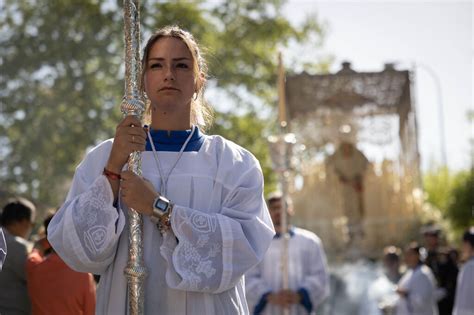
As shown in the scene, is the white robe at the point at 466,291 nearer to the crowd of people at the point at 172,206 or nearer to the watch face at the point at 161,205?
the crowd of people at the point at 172,206

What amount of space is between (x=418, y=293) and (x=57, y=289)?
21.2 ft

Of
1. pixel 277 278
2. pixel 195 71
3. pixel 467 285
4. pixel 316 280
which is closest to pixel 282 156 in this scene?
pixel 316 280

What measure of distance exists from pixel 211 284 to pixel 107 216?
0.50 metres

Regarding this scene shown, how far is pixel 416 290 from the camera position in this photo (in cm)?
1180

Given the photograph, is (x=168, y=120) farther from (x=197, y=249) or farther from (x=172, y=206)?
(x=197, y=249)

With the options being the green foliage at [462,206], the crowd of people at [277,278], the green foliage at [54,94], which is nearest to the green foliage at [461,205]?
the green foliage at [462,206]

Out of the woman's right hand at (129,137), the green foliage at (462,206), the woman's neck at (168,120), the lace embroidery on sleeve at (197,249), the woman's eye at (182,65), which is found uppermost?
the green foliage at (462,206)

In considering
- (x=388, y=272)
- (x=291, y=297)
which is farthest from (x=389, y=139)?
(x=291, y=297)

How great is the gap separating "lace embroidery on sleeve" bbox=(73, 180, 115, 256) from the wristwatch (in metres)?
0.17

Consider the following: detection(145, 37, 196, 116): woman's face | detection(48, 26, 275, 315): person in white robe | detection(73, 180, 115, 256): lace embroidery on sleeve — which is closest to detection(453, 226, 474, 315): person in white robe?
detection(48, 26, 275, 315): person in white robe

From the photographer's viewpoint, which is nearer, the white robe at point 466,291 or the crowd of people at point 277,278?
the crowd of people at point 277,278

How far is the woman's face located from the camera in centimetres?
425

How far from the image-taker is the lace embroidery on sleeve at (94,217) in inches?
156

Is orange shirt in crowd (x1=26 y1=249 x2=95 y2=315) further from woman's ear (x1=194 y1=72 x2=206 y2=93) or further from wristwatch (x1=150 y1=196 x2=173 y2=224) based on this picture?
Result: wristwatch (x1=150 y1=196 x2=173 y2=224)
